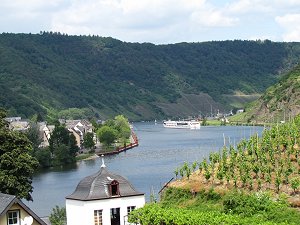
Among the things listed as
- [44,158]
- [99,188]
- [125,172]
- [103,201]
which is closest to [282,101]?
[44,158]

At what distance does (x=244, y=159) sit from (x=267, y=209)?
1032cm

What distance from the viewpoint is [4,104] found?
7800 inches

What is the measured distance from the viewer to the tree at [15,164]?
39688 millimetres

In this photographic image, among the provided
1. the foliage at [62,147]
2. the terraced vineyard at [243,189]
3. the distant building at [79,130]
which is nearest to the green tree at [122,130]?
the distant building at [79,130]

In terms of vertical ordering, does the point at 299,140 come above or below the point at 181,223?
above

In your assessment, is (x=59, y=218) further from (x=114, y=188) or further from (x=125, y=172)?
(x=125, y=172)

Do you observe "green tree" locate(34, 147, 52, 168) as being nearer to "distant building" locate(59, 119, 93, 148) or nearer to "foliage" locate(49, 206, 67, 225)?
"distant building" locate(59, 119, 93, 148)

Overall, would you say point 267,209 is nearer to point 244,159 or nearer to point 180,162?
point 244,159

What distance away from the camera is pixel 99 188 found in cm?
3350

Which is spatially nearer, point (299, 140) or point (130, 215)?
point (130, 215)

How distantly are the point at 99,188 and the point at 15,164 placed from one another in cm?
859

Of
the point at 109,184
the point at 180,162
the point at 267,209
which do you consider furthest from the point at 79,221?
the point at 180,162

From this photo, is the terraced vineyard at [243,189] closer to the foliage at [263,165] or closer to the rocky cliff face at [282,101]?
the foliage at [263,165]

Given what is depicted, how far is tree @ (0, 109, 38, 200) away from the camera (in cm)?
3969
